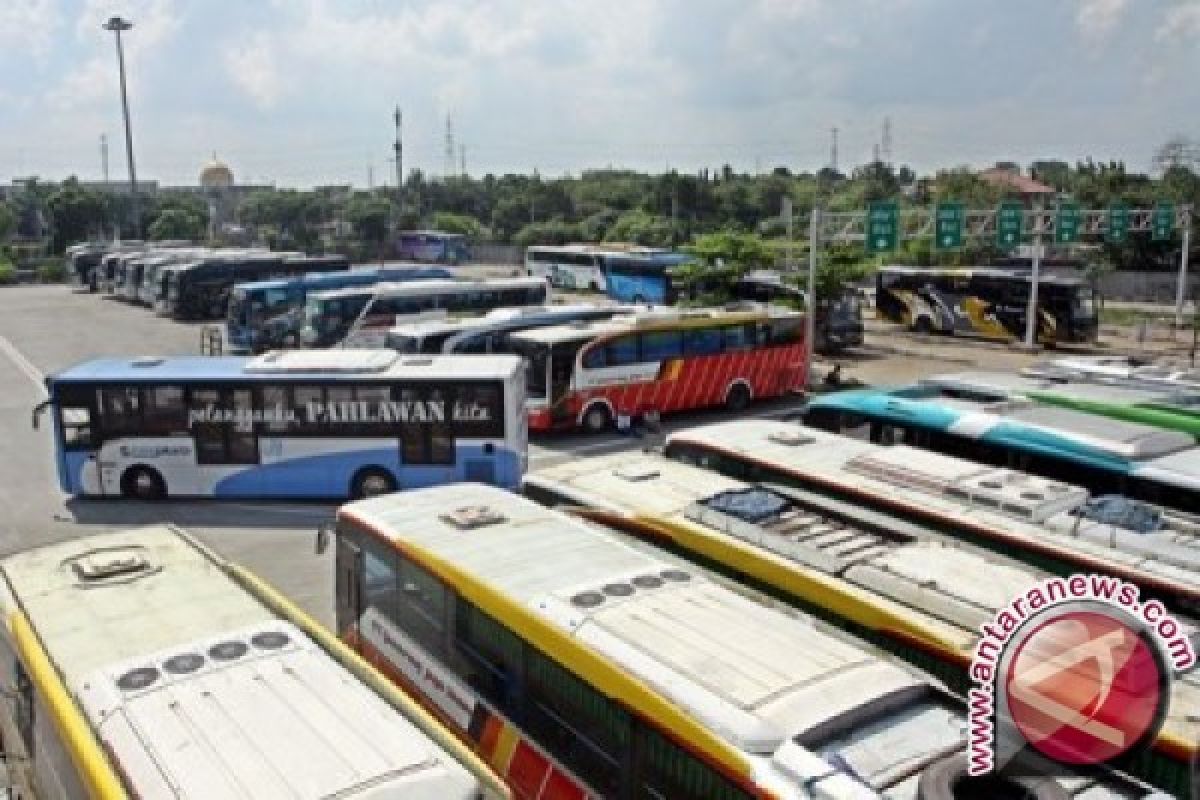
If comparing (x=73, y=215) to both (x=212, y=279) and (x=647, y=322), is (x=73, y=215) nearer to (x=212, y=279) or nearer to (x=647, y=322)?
(x=212, y=279)

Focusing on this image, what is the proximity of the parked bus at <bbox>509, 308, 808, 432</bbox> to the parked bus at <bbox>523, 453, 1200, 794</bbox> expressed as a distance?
29.8 ft

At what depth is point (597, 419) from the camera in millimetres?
19969

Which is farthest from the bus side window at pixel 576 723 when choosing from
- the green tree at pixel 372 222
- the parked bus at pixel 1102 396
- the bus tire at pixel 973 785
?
the green tree at pixel 372 222

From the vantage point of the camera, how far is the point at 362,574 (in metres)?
8.48

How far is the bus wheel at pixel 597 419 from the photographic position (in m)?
19.8

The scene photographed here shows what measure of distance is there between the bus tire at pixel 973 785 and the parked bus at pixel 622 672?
10 millimetres

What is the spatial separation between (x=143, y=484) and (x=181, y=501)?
0.58 meters

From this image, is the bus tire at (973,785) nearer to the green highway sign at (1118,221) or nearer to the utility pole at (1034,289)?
the utility pole at (1034,289)

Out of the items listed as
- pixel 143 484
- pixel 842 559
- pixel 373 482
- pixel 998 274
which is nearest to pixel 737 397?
pixel 373 482

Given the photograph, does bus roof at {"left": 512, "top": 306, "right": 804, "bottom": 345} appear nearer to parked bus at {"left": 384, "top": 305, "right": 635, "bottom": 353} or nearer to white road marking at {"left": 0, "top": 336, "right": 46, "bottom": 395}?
parked bus at {"left": 384, "top": 305, "right": 635, "bottom": 353}

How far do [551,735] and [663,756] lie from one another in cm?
109

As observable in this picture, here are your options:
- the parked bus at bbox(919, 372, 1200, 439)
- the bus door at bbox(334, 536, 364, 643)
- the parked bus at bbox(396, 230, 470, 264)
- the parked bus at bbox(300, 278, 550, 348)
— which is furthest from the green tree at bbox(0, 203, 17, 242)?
the bus door at bbox(334, 536, 364, 643)

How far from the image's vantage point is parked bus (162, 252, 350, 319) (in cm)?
3834

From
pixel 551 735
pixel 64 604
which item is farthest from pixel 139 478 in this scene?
pixel 551 735
